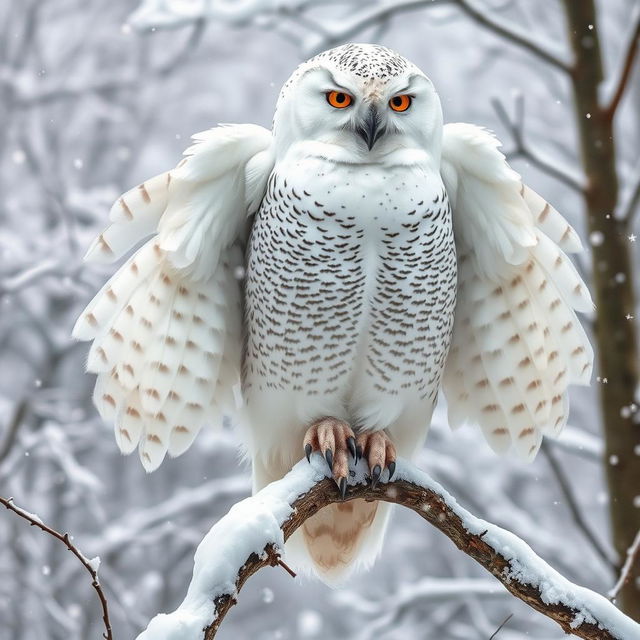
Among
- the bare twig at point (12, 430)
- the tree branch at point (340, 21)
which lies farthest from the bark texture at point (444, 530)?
the bare twig at point (12, 430)

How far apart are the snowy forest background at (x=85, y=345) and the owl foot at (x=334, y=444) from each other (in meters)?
1.57

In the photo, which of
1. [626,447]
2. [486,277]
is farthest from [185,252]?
[626,447]

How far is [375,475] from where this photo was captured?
2586mm

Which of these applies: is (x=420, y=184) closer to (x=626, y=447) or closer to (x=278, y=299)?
(x=278, y=299)

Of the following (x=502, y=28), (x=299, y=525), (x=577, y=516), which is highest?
(x=502, y=28)

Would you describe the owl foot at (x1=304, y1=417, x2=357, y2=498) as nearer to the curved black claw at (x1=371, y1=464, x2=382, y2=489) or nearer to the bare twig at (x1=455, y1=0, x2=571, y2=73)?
the curved black claw at (x1=371, y1=464, x2=382, y2=489)

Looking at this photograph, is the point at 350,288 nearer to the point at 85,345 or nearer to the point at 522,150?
the point at 522,150

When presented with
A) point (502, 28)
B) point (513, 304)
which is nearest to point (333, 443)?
point (513, 304)

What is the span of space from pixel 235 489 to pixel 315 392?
3291 mm

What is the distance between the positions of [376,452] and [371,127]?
0.78 m

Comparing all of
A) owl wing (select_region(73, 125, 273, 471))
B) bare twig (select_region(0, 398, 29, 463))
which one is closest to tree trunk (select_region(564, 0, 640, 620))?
owl wing (select_region(73, 125, 273, 471))

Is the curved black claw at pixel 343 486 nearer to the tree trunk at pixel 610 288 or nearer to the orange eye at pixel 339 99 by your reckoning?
the orange eye at pixel 339 99

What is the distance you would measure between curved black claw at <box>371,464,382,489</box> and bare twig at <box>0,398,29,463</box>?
2597 mm

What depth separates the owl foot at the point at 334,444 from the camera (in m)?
2.55
